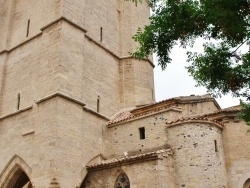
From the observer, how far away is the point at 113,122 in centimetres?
1577

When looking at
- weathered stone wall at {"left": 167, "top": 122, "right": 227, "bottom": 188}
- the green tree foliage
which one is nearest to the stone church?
weathered stone wall at {"left": 167, "top": 122, "right": 227, "bottom": 188}

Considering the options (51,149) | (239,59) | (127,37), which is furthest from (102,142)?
(239,59)

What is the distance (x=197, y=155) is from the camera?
1248 cm

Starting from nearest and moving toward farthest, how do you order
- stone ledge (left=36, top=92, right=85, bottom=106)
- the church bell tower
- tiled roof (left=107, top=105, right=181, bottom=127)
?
the church bell tower < stone ledge (left=36, top=92, right=85, bottom=106) < tiled roof (left=107, top=105, right=181, bottom=127)

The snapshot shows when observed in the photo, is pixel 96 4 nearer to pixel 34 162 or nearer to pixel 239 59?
pixel 34 162

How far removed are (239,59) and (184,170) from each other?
6.33 metres

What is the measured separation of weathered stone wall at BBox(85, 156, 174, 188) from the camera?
12094mm

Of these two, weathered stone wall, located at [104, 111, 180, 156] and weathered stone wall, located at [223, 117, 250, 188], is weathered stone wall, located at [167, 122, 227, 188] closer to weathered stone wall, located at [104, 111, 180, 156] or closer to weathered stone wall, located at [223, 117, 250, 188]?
weathered stone wall, located at [223, 117, 250, 188]

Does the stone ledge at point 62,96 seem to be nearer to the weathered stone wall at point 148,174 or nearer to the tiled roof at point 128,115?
the tiled roof at point 128,115

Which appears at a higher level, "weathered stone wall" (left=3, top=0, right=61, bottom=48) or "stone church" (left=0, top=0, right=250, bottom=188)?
"weathered stone wall" (left=3, top=0, right=61, bottom=48)

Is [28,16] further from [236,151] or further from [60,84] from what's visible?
[236,151]

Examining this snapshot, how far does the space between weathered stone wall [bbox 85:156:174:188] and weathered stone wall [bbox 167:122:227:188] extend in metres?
0.36

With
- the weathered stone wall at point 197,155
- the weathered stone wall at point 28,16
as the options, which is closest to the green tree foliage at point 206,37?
the weathered stone wall at point 197,155

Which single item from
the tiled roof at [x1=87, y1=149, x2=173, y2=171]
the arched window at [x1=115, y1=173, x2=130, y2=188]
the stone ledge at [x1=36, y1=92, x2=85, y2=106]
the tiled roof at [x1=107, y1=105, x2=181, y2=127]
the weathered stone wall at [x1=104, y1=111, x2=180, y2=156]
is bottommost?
the arched window at [x1=115, y1=173, x2=130, y2=188]
